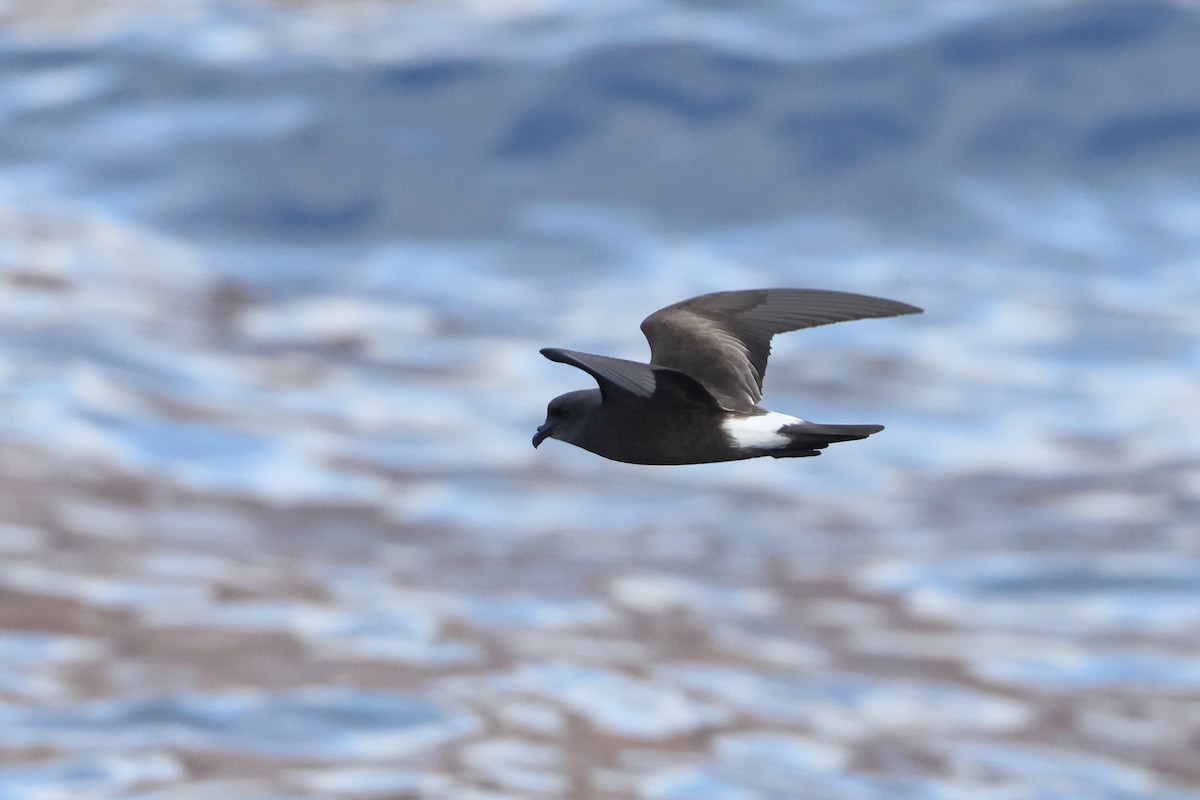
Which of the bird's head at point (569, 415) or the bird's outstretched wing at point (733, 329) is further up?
the bird's outstretched wing at point (733, 329)

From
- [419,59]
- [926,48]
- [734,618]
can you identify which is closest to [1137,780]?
[734,618]

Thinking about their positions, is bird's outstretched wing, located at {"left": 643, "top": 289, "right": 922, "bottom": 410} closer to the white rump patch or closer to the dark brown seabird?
the dark brown seabird

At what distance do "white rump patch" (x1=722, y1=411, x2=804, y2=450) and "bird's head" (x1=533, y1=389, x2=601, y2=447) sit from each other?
1.92 feet

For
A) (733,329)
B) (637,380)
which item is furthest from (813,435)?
(733,329)

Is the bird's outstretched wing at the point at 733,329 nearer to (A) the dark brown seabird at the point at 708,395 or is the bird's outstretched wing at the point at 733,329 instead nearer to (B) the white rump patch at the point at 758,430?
(A) the dark brown seabird at the point at 708,395

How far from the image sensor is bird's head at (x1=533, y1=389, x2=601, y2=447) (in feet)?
22.4

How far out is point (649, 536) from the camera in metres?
36.5

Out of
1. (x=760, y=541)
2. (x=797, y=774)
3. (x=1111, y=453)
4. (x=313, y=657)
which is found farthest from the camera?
(x=1111, y=453)

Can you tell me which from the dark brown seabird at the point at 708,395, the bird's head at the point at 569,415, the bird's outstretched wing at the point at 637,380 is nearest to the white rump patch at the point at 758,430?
the dark brown seabird at the point at 708,395

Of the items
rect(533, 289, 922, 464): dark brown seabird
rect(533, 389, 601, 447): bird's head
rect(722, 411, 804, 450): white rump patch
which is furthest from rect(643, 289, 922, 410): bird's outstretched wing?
rect(533, 389, 601, 447): bird's head

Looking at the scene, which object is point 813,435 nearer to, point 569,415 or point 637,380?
point 637,380

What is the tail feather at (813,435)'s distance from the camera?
20.0ft

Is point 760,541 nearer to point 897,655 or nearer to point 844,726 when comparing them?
point 897,655

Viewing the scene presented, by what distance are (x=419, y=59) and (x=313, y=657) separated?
1587 centimetres
